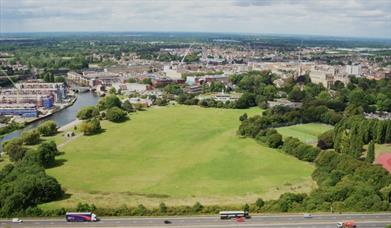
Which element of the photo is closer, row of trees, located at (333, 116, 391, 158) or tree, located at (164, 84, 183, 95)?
row of trees, located at (333, 116, 391, 158)

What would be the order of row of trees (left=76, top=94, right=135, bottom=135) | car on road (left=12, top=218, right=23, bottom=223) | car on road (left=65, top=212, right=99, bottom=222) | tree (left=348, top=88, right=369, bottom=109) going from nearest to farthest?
car on road (left=12, top=218, right=23, bottom=223) → car on road (left=65, top=212, right=99, bottom=222) → row of trees (left=76, top=94, right=135, bottom=135) → tree (left=348, top=88, right=369, bottom=109)

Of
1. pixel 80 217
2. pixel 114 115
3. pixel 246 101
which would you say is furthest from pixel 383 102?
pixel 80 217

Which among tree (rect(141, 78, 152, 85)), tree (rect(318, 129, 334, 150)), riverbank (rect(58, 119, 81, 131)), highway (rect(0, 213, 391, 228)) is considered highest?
tree (rect(141, 78, 152, 85))

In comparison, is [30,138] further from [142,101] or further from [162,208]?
[142,101]

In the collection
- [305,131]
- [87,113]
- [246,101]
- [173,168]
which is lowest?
[173,168]

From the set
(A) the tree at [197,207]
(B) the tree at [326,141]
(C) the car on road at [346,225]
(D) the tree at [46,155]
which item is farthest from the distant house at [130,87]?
(C) the car on road at [346,225]

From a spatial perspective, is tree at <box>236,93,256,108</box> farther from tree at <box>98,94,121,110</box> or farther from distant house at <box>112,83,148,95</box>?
distant house at <box>112,83,148,95</box>

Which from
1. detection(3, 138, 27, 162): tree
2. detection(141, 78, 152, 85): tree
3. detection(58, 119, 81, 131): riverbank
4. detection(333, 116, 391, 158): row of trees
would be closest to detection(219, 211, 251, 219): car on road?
detection(333, 116, 391, 158): row of trees

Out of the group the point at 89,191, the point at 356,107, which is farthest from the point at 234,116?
the point at 89,191
